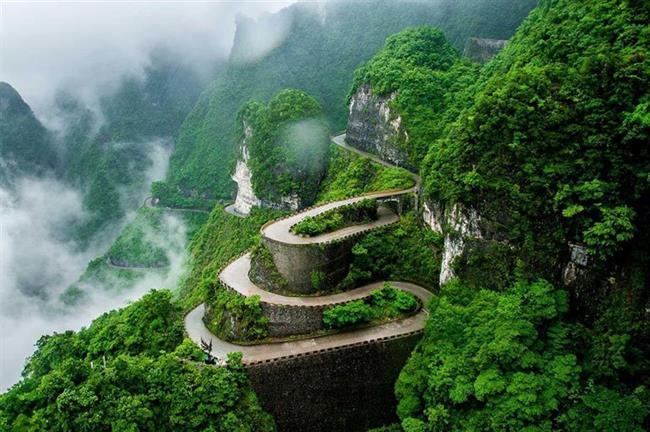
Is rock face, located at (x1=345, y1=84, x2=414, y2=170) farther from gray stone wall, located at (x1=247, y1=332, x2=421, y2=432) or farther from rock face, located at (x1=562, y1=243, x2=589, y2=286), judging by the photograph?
rock face, located at (x1=562, y1=243, x2=589, y2=286)

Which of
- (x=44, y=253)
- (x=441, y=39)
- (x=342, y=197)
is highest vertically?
(x=441, y=39)

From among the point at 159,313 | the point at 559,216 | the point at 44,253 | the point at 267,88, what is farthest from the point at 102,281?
the point at 559,216

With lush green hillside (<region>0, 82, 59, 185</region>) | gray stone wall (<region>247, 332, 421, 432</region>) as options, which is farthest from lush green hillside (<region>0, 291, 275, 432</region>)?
lush green hillside (<region>0, 82, 59, 185</region>)

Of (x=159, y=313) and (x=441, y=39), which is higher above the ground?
(x=441, y=39)

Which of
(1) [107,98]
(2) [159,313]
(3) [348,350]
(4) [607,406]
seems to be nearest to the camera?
(4) [607,406]

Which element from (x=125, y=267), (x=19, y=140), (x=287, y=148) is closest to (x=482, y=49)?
(x=287, y=148)

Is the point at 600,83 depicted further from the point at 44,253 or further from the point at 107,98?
the point at 107,98

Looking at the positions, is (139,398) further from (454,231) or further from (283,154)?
(283,154)
